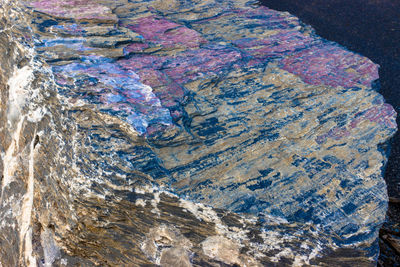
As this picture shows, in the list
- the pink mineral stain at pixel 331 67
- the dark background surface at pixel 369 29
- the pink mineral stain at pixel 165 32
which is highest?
the pink mineral stain at pixel 165 32

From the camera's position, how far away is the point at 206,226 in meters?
1.19

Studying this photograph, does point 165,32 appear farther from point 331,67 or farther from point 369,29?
point 369,29

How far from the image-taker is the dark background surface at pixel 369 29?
2.43 m

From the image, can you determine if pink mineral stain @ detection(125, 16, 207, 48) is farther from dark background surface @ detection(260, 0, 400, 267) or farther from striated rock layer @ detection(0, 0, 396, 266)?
dark background surface @ detection(260, 0, 400, 267)

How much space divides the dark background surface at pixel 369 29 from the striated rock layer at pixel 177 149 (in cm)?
70

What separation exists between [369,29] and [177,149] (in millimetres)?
2224

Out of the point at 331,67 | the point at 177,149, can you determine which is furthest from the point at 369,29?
the point at 177,149

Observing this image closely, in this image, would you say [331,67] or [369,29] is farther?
[369,29]

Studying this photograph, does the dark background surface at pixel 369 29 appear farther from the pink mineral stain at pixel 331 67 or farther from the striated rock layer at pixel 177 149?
the striated rock layer at pixel 177 149

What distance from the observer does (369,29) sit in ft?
9.51

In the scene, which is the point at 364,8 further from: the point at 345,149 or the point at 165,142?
the point at 165,142

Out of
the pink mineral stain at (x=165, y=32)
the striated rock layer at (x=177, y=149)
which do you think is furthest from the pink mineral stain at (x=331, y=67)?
the pink mineral stain at (x=165, y=32)

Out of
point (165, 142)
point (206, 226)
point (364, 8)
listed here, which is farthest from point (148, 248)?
point (364, 8)

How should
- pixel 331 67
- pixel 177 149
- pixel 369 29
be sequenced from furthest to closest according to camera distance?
1. pixel 369 29
2. pixel 331 67
3. pixel 177 149
